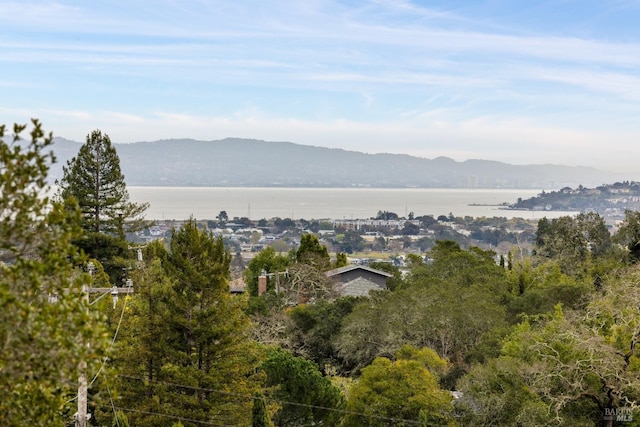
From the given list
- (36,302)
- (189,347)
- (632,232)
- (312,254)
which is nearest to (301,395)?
(189,347)

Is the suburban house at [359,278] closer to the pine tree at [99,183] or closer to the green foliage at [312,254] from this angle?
the green foliage at [312,254]

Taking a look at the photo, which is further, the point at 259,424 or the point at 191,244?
the point at 191,244

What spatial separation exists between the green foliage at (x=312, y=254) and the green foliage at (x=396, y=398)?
67.9 feet

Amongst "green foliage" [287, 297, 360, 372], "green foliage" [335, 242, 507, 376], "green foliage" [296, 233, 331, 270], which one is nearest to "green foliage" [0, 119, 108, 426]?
"green foliage" [335, 242, 507, 376]

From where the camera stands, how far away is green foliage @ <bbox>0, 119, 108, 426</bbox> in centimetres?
496

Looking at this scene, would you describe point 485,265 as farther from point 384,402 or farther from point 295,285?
point 384,402

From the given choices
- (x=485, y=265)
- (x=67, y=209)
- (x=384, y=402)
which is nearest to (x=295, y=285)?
(x=485, y=265)

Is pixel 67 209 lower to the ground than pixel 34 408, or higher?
higher

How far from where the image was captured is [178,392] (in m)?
13.9

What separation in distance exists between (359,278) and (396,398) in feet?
70.4

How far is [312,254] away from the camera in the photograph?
3772 cm

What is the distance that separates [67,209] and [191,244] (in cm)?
868

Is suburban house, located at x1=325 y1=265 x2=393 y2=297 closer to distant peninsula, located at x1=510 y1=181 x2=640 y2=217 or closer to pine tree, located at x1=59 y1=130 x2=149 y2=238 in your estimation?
pine tree, located at x1=59 y1=130 x2=149 y2=238

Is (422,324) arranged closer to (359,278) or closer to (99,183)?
(359,278)
